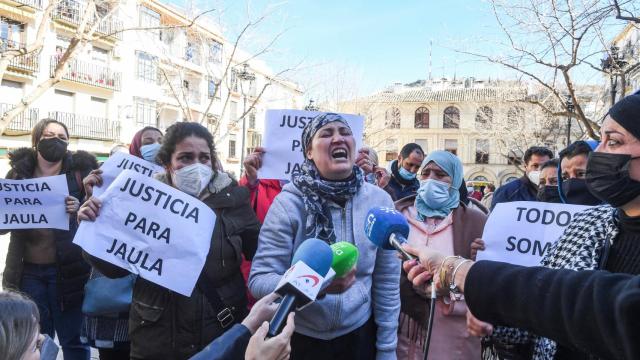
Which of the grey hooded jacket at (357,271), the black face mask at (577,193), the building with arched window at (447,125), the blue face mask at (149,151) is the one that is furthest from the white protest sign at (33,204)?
the building with arched window at (447,125)

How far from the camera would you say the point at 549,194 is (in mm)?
4133

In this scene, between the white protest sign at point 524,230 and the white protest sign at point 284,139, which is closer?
the white protest sign at point 524,230

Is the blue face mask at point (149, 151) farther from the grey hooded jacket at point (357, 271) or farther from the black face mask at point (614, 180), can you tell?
the black face mask at point (614, 180)

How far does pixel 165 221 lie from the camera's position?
2.54 metres

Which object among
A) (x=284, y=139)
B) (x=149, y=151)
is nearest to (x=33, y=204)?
(x=149, y=151)

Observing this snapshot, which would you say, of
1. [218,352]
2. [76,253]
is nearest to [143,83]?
[76,253]

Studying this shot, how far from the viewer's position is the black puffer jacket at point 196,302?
7.91 ft

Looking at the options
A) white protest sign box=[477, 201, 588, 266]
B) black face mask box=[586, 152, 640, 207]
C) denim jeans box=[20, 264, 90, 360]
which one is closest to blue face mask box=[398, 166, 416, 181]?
white protest sign box=[477, 201, 588, 266]

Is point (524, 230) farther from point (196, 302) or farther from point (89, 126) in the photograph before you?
point (89, 126)

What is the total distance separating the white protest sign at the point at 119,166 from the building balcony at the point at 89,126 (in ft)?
84.4

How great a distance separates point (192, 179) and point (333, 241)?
0.91 meters

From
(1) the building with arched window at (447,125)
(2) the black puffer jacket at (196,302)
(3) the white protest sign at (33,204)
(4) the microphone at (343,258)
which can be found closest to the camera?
(4) the microphone at (343,258)

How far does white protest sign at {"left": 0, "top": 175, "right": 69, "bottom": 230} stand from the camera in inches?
130

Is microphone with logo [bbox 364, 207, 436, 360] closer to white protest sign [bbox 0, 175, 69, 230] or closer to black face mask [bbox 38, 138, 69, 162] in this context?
white protest sign [bbox 0, 175, 69, 230]
